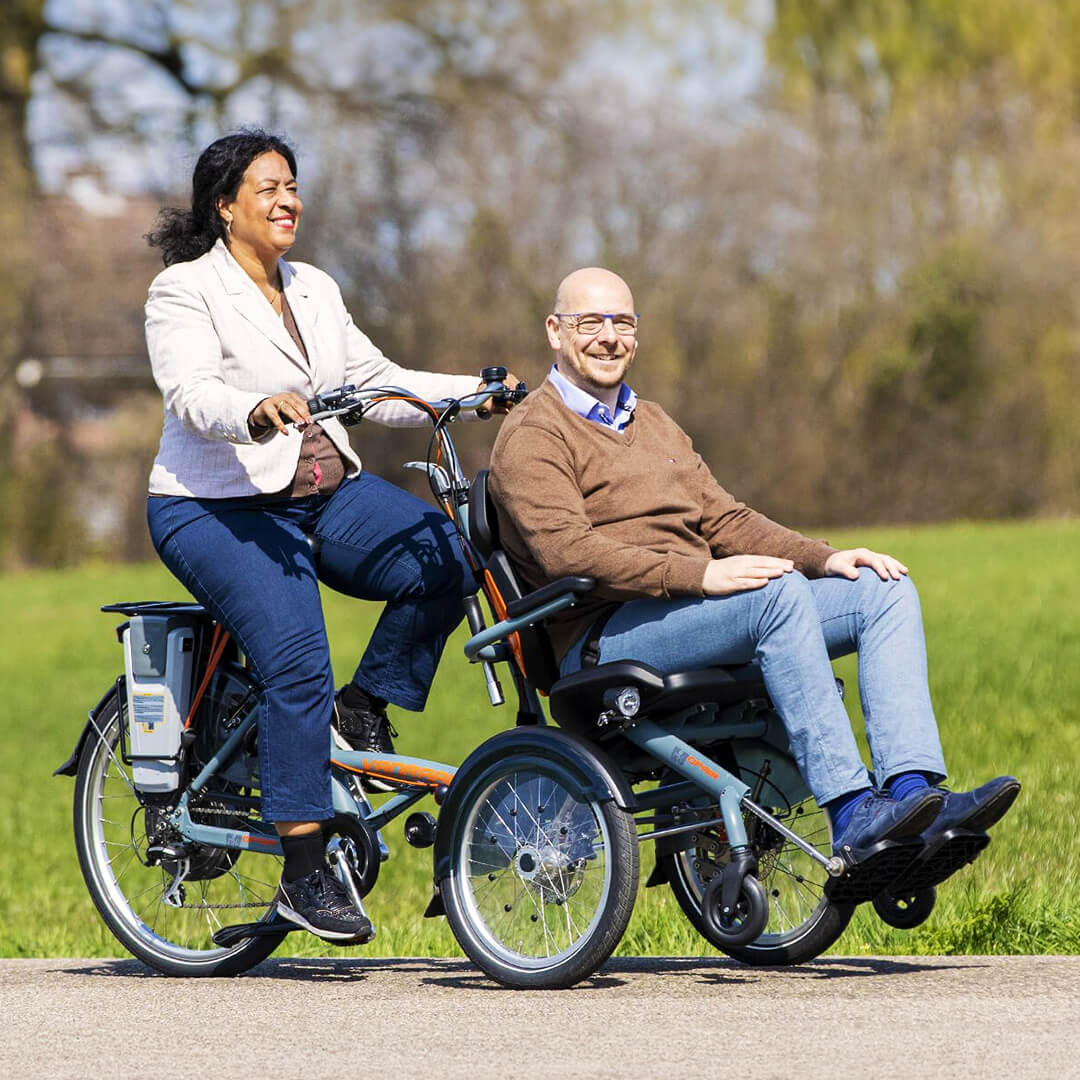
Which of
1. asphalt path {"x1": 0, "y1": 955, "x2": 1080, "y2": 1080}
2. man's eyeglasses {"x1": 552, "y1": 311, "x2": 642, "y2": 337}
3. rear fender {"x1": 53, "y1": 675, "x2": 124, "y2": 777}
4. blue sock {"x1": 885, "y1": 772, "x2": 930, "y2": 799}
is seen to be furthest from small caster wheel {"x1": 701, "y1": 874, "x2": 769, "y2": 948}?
rear fender {"x1": 53, "y1": 675, "x2": 124, "y2": 777}

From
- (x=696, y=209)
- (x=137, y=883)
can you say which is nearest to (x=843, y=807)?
(x=137, y=883)

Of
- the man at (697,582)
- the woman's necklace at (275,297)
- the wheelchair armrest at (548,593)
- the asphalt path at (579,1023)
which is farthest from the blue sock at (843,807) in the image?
the woman's necklace at (275,297)

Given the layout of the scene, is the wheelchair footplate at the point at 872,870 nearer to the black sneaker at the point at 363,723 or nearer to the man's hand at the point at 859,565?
the man's hand at the point at 859,565

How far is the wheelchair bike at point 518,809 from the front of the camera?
5.00 metres

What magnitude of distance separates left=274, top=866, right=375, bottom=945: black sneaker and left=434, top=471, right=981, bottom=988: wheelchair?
22 cm

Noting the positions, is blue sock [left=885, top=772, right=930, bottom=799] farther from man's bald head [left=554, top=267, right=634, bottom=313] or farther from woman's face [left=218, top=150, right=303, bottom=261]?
woman's face [left=218, top=150, right=303, bottom=261]

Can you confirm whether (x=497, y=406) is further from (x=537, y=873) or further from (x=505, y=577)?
(x=537, y=873)

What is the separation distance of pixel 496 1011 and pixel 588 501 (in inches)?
49.6

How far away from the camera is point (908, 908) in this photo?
5.12 m

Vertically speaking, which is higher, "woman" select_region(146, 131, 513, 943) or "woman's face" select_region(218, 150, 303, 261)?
"woman's face" select_region(218, 150, 303, 261)

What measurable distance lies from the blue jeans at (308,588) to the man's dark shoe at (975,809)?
160cm

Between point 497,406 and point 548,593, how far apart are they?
752mm

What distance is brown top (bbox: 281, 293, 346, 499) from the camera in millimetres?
5664

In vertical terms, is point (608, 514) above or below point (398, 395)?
below
